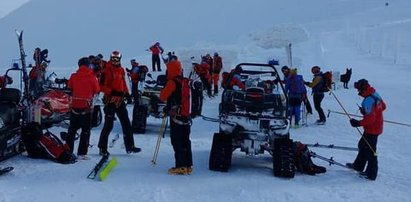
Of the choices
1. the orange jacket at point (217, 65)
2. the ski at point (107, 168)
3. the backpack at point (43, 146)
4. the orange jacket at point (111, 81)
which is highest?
the orange jacket at point (217, 65)

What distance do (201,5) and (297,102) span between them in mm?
54208

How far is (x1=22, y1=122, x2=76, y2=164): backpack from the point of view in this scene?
805 centimetres

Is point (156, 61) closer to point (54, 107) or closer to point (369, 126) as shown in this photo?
point (54, 107)

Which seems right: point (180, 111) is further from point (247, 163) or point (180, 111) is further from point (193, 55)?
point (193, 55)

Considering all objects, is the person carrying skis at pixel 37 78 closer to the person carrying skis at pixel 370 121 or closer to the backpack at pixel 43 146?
the backpack at pixel 43 146

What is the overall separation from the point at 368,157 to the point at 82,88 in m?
4.55

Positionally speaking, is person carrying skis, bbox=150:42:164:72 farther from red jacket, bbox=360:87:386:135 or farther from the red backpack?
red jacket, bbox=360:87:386:135

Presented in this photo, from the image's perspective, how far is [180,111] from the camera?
25.3 feet

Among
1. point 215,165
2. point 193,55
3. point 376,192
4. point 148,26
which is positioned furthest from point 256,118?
point 148,26

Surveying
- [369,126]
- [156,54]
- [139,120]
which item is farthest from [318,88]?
[156,54]

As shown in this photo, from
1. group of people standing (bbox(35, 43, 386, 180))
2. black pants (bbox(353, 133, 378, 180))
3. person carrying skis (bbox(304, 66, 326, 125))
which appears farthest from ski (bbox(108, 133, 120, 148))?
person carrying skis (bbox(304, 66, 326, 125))

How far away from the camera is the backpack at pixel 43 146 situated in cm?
805

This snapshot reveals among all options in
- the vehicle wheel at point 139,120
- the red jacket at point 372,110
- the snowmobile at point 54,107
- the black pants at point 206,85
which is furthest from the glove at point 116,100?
the black pants at point 206,85

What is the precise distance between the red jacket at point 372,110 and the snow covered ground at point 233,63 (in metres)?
0.81
